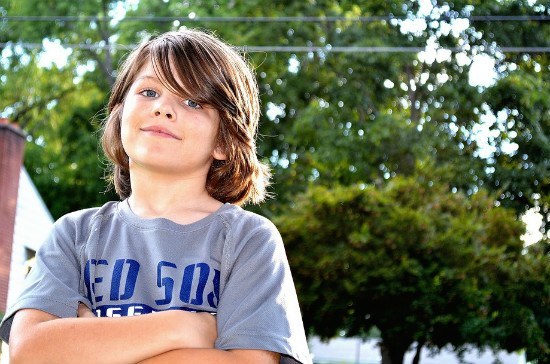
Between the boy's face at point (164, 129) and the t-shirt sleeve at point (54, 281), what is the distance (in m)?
0.19

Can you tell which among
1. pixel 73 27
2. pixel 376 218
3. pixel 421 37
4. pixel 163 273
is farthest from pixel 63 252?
pixel 73 27

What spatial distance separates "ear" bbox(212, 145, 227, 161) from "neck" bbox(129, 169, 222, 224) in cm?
5

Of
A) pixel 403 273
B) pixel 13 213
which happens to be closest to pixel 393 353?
pixel 403 273

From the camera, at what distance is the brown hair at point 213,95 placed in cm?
173

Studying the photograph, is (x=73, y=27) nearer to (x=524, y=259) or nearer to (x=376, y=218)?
(x=376, y=218)

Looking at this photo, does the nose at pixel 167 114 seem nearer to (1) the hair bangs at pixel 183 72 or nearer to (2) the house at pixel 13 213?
(1) the hair bangs at pixel 183 72

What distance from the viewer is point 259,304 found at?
1597mm

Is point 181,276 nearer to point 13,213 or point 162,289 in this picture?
point 162,289

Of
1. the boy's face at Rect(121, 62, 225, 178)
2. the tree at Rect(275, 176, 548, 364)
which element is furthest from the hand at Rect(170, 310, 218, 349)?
the tree at Rect(275, 176, 548, 364)

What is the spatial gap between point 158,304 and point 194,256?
10 centimetres

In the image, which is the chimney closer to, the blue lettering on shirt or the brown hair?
the brown hair

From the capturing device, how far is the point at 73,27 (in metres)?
20.0

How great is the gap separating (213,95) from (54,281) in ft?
1.37

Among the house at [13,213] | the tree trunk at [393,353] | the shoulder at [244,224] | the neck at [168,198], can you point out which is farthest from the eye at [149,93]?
the tree trunk at [393,353]
